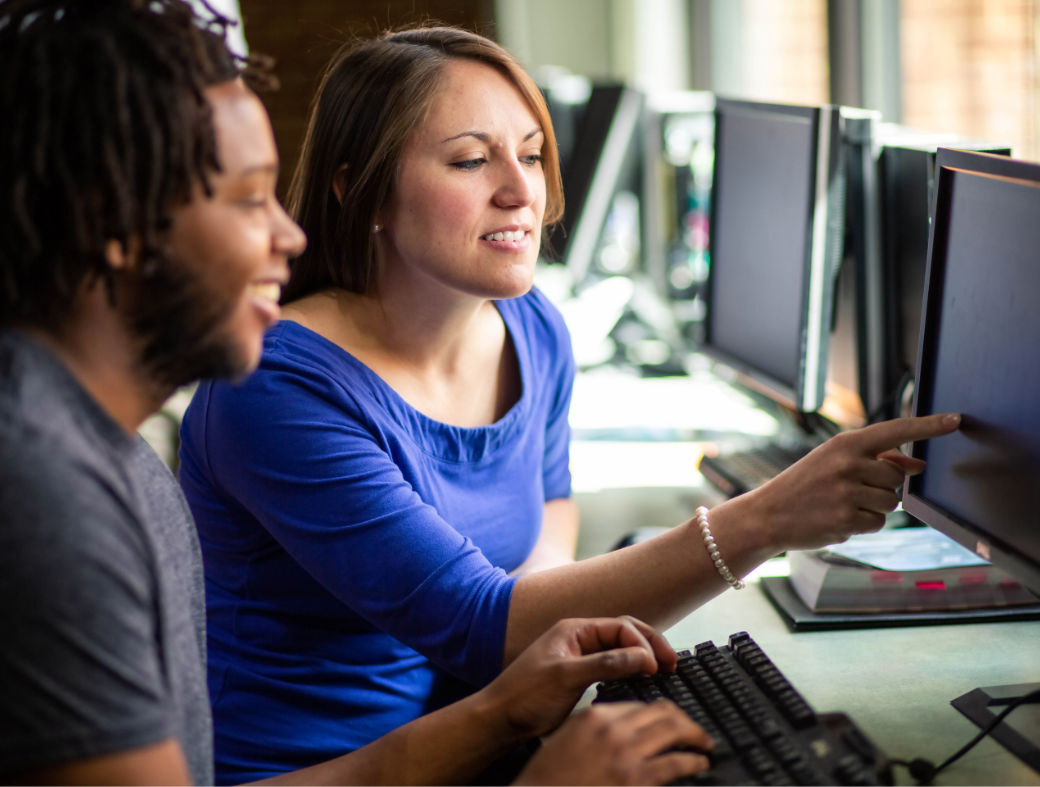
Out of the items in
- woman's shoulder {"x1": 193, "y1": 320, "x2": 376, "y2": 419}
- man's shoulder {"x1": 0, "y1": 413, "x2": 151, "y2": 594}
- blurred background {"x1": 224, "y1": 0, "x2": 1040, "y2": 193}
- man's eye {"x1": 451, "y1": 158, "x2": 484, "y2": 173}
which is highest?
blurred background {"x1": 224, "y1": 0, "x2": 1040, "y2": 193}

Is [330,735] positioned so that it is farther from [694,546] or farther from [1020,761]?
[1020,761]

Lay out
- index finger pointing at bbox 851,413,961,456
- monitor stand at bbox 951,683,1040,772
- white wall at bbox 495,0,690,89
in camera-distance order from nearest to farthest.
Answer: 1. monitor stand at bbox 951,683,1040,772
2. index finger pointing at bbox 851,413,961,456
3. white wall at bbox 495,0,690,89

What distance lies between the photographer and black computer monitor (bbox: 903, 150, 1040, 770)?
855 mm

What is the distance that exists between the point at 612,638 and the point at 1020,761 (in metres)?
0.34

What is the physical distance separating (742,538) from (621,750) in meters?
0.32

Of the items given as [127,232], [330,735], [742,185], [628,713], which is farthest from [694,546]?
[742,185]

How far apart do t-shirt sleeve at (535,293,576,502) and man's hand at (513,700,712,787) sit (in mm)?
703

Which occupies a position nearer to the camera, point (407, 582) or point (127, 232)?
point (127, 232)

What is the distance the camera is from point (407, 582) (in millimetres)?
989

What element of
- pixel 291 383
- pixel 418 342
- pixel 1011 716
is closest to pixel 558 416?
pixel 418 342

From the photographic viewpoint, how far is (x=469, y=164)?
1206mm

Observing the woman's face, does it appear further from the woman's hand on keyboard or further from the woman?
the woman's hand on keyboard

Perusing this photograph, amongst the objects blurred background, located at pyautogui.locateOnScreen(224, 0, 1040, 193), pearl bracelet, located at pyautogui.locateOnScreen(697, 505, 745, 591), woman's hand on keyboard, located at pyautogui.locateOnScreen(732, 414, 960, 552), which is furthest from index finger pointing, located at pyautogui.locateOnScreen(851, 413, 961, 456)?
blurred background, located at pyautogui.locateOnScreen(224, 0, 1040, 193)

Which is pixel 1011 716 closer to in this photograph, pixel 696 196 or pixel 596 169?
pixel 596 169
